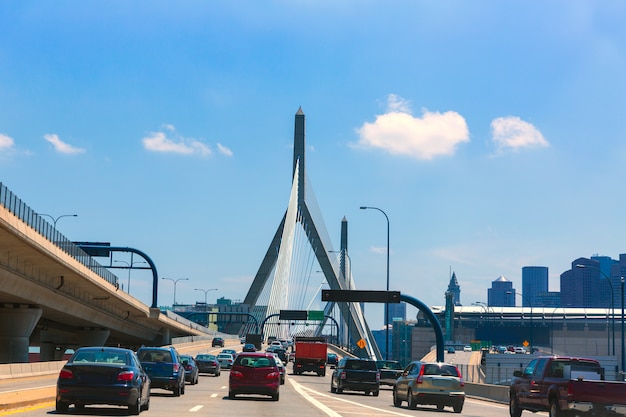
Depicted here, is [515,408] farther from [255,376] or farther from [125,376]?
[125,376]

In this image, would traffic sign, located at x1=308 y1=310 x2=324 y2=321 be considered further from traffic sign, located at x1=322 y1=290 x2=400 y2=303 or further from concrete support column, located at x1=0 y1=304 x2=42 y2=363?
concrete support column, located at x1=0 y1=304 x2=42 y2=363

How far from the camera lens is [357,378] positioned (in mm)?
41000

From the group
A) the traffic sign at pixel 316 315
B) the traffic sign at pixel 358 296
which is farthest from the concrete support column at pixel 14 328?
the traffic sign at pixel 316 315

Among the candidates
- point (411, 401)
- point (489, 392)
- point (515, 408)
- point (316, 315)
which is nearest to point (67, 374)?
point (515, 408)

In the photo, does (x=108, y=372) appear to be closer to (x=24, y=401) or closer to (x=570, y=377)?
(x=24, y=401)

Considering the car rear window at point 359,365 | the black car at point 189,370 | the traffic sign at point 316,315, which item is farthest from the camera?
the traffic sign at point 316,315

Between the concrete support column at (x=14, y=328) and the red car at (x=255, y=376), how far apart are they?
3434 centimetres

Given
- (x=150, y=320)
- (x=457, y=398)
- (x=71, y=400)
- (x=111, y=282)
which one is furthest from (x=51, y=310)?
(x=71, y=400)

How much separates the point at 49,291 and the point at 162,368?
107 ft

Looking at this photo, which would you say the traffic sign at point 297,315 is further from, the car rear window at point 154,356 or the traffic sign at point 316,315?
the car rear window at point 154,356

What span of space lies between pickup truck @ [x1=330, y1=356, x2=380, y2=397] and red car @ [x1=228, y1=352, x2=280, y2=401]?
9656 mm

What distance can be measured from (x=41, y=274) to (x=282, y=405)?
35043 mm

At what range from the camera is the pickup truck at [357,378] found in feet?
134

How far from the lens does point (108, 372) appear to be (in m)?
20.3
